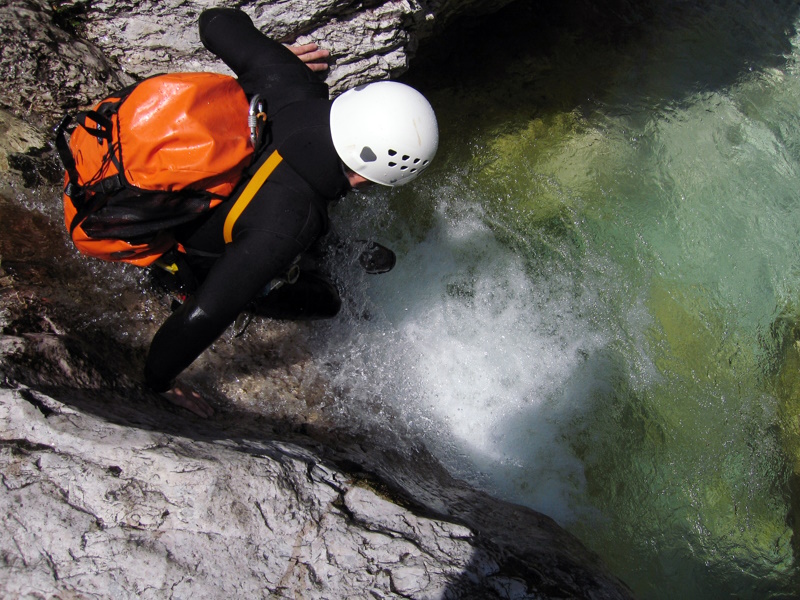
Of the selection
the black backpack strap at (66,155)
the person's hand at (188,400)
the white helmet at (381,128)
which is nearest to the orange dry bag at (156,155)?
the black backpack strap at (66,155)

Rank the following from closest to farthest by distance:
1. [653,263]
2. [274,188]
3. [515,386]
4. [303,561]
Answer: [303,561] → [274,188] → [515,386] → [653,263]

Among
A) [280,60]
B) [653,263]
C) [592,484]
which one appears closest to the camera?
[280,60]

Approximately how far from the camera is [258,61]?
2.50 meters

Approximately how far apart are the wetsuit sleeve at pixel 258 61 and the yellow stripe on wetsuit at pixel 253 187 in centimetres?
28

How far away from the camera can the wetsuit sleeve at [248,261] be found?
2125 mm

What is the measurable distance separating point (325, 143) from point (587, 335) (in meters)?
2.72

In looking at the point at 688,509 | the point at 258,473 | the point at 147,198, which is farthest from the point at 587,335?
the point at 147,198

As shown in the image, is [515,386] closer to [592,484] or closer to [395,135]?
[592,484]

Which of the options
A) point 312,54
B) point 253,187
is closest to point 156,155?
point 253,187

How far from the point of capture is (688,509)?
3793 mm

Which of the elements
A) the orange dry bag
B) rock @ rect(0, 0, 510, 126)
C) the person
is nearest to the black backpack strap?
the orange dry bag

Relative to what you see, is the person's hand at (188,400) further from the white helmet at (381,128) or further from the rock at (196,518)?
the white helmet at (381,128)

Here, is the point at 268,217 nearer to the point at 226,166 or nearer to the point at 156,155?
the point at 226,166

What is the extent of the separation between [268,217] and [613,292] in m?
3.07
